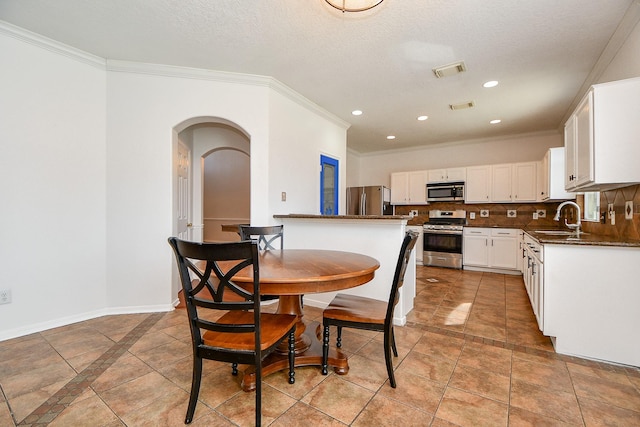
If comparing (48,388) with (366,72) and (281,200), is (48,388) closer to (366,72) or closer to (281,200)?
(281,200)

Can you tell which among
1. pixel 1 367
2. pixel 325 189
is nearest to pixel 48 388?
pixel 1 367

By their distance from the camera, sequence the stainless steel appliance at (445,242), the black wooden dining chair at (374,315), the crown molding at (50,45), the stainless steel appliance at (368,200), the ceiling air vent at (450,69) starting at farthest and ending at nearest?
the stainless steel appliance at (368,200), the stainless steel appliance at (445,242), the ceiling air vent at (450,69), the crown molding at (50,45), the black wooden dining chair at (374,315)

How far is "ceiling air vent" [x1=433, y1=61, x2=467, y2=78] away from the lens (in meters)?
2.88

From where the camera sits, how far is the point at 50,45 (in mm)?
2539

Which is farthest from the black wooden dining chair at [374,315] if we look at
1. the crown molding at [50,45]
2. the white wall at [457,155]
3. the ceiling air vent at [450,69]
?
the white wall at [457,155]

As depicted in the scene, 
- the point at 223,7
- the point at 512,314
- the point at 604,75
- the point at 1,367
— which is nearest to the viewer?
the point at 1,367

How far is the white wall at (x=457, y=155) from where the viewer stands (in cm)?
523

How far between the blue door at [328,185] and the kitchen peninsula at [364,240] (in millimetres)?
1097

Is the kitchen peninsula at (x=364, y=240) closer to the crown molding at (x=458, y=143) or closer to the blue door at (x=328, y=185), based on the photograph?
the blue door at (x=328, y=185)

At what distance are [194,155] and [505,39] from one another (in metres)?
4.18

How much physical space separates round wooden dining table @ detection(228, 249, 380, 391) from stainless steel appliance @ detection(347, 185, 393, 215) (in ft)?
12.0

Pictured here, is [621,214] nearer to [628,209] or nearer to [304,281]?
[628,209]

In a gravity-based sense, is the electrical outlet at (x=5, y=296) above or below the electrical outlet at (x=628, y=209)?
below

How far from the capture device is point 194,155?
14.5 feet
